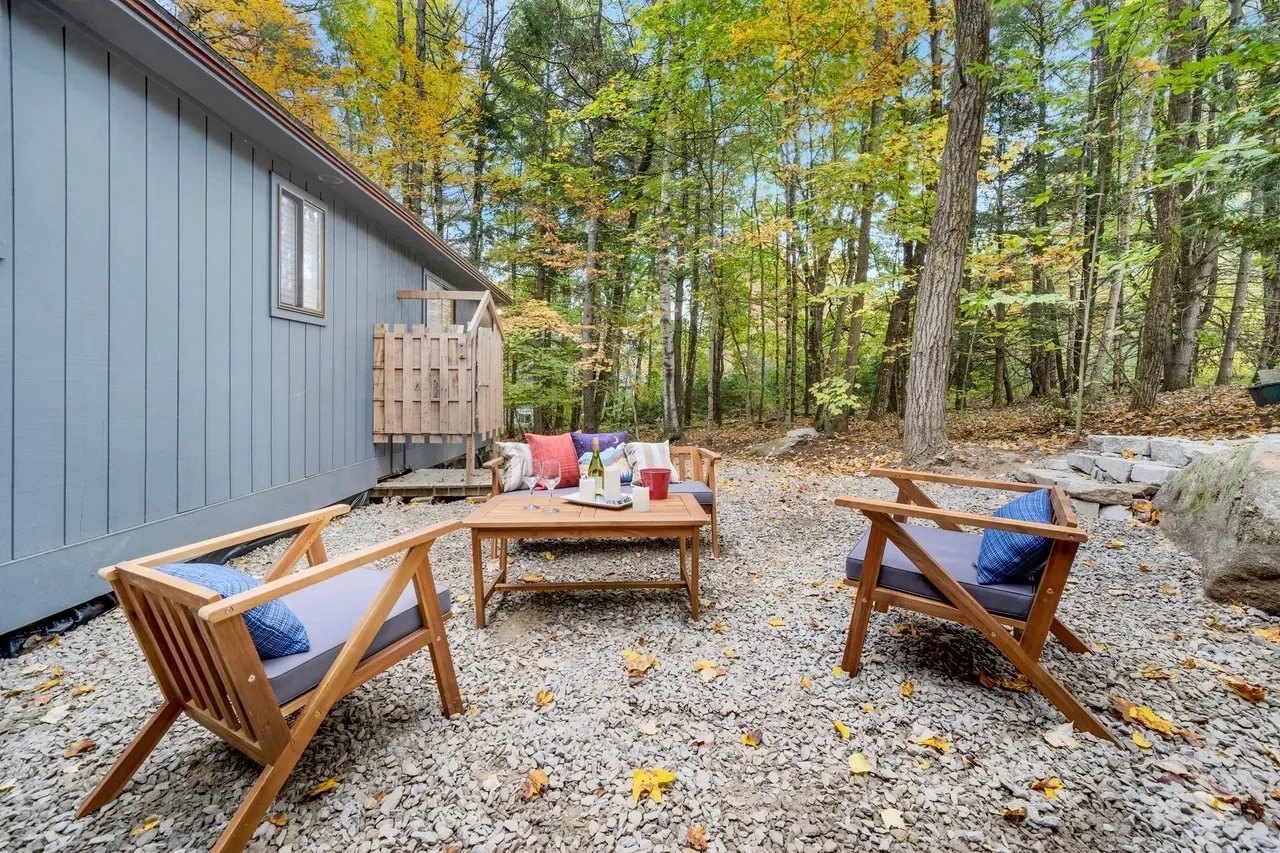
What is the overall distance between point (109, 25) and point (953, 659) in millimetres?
5550

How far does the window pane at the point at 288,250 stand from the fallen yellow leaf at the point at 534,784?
14.5 ft

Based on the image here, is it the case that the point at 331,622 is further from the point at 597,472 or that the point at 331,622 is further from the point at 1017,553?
the point at 1017,553

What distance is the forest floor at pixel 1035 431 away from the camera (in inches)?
211

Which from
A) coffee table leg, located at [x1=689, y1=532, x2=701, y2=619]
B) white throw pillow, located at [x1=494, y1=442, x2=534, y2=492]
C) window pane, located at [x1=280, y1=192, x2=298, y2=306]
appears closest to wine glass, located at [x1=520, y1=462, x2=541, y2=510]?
white throw pillow, located at [x1=494, y1=442, x2=534, y2=492]

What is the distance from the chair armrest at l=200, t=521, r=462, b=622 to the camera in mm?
1321

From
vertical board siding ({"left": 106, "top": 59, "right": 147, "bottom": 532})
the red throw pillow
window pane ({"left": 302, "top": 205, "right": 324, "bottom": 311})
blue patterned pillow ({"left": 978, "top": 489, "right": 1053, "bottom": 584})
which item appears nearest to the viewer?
blue patterned pillow ({"left": 978, "top": 489, "right": 1053, "bottom": 584})

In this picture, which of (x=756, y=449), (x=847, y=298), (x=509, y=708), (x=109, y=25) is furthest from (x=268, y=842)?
(x=847, y=298)

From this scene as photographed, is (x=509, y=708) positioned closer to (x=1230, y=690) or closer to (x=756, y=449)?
(x=1230, y=690)

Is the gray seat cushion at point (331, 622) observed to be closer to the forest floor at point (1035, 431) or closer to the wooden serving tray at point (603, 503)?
the wooden serving tray at point (603, 503)

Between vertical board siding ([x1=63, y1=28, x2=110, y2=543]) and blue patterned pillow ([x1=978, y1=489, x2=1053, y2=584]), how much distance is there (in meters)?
4.56

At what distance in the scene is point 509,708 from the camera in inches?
84.0

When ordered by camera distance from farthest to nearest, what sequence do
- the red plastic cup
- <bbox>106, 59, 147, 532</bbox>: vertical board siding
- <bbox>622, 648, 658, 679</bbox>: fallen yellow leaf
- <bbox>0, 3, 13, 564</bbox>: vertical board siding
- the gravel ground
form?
the red plastic cup, <bbox>106, 59, 147, 532</bbox>: vertical board siding, <bbox>0, 3, 13, 564</bbox>: vertical board siding, <bbox>622, 648, 658, 679</bbox>: fallen yellow leaf, the gravel ground

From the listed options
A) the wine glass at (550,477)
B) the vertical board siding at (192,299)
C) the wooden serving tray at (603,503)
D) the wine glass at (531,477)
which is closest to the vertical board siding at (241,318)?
the vertical board siding at (192,299)

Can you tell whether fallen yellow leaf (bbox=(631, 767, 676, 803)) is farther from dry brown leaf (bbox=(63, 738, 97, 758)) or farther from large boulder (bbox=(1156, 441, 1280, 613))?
large boulder (bbox=(1156, 441, 1280, 613))
